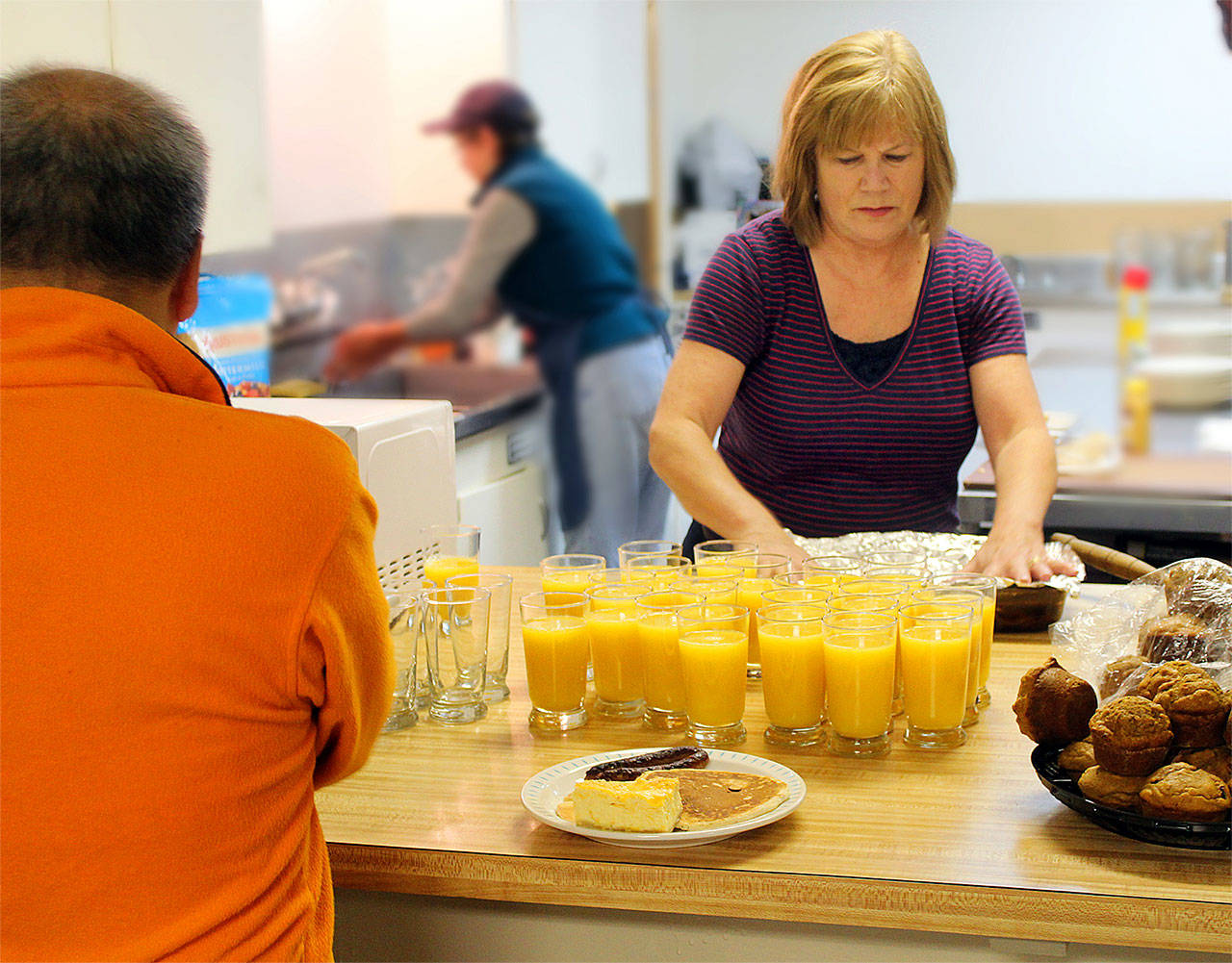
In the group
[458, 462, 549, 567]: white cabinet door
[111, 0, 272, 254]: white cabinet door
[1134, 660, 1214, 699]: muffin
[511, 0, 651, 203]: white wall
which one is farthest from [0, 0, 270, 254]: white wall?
[1134, 660, 1214, 699]: muffin

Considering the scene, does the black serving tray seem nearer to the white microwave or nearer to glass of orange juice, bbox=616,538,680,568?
glass of orange juice, bbox=616,538,680,568

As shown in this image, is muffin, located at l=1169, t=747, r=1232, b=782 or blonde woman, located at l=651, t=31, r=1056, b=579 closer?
muffin, located at l=1169, t=747, r=1232, b=782

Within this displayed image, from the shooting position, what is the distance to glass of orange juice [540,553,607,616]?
3.98ft

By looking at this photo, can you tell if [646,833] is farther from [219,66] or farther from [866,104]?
[219,66]

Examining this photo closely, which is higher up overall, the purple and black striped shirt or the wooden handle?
the purple and black striped shirt

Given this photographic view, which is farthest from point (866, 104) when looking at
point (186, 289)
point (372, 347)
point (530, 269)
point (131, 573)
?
point (131, 573)

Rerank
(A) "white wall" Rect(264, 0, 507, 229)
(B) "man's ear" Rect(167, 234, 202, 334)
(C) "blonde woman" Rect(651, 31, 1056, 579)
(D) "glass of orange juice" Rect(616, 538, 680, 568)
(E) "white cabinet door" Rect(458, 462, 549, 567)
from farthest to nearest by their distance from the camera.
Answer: (E) "white cabinet door" Rect(458, 462, 549, 567) < (C) "blonde woman" Rect(651, 31, 1056, 579) < (D) "glass of orange juice" Rect(616, 538, 680, 568) < (A) "white wall" Rect(264, 0, 507, 229) < (B) "man's ear" Rect(167, 234, 202, 334)

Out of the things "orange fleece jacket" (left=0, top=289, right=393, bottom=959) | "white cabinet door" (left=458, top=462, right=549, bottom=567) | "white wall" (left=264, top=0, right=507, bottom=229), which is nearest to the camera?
"orange fleece jacket" (left=0, top=289, right=393, bottom=959)

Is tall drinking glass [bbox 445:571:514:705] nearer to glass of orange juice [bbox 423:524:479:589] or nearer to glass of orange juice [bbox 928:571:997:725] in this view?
glass of orange juice [bbox 423:524:479:589]

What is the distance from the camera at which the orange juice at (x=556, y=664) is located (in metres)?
1.12

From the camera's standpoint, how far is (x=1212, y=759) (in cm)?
85

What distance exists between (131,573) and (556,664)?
0.46 m

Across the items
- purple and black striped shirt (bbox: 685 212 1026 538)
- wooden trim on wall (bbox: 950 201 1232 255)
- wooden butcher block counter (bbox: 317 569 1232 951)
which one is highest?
wooden trim on wall (bbox: 950 201 1232 255)

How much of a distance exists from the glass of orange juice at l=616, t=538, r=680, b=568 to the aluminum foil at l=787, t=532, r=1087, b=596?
21cm
